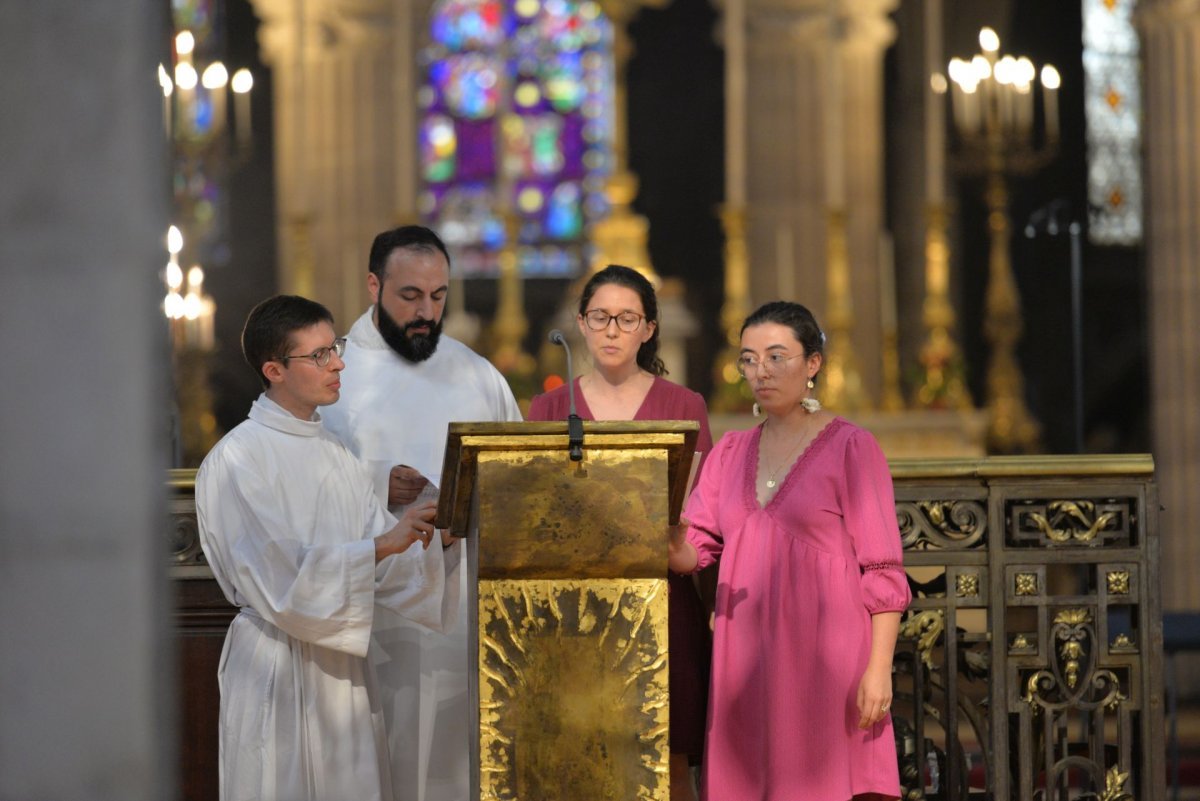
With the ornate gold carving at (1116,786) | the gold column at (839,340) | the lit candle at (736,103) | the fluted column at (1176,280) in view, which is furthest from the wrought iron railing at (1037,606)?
the fluted column at (1176,280)

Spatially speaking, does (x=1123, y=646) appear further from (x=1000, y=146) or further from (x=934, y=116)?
(x=934, y=116)

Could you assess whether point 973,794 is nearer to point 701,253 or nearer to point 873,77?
point 873,77

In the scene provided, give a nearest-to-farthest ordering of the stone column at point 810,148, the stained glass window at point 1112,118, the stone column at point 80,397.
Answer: the stone column at point 80,397, the stone column at point 810,148, the stained glass window at point 1112,118

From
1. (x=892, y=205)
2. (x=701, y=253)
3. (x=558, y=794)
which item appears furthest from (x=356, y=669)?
(x=701, y=253)

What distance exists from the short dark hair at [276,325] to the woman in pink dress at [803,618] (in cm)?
92

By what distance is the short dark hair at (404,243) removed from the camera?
438cm

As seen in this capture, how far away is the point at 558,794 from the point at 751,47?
9.40 meters

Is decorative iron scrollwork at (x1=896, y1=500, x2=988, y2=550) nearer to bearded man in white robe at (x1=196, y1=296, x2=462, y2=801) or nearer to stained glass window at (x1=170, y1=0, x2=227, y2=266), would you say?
bearded man in white robe at (x1=196, y1=296, x2=462, y2=801)

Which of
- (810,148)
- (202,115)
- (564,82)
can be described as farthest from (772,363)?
(564,82)

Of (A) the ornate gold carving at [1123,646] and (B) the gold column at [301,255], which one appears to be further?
(B) the gold column at [301,255]

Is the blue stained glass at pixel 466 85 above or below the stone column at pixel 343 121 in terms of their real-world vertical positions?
above

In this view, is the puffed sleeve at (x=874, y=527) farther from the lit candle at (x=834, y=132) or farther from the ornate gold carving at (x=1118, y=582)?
the lit candle at (x=834, y=132)

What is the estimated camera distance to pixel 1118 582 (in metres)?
4.69

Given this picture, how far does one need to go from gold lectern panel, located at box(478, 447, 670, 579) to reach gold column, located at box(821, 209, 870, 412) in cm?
690
